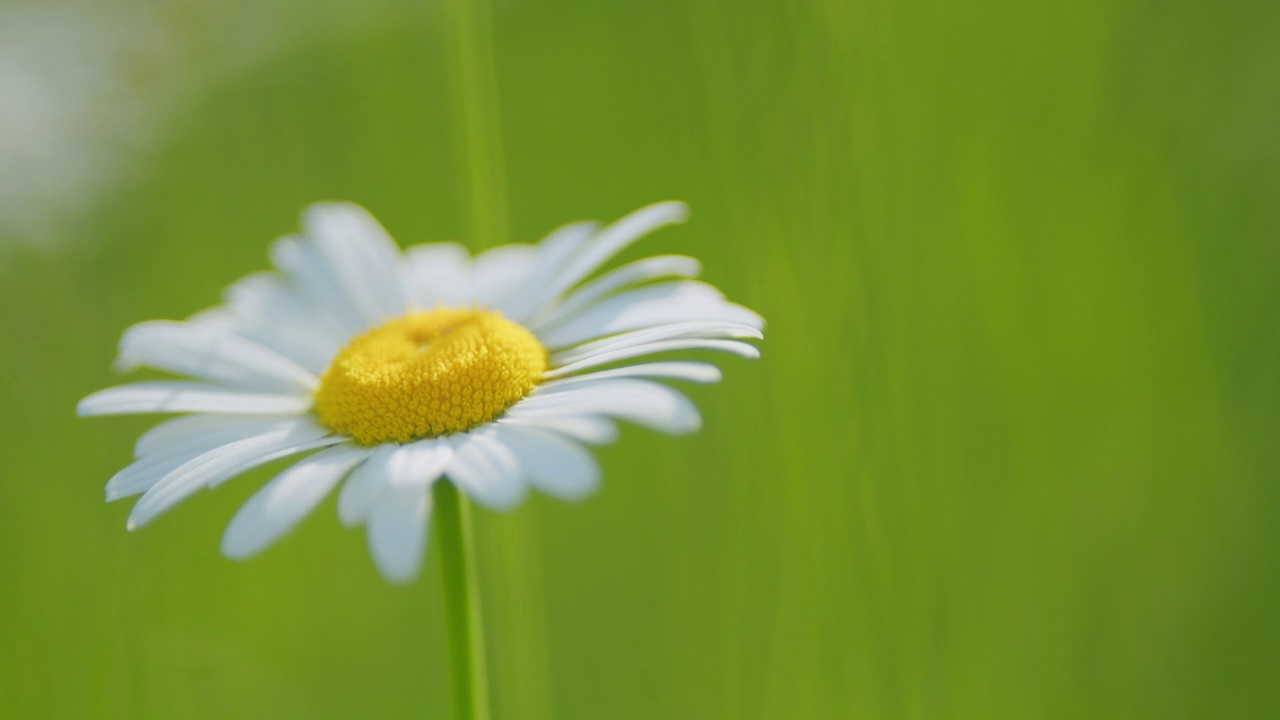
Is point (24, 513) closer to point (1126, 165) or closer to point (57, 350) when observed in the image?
point (57, 350)

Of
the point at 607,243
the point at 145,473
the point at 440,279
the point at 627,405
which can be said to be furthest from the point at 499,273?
the point at 627,405

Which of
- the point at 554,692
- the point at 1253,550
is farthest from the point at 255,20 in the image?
the point at 1253,550

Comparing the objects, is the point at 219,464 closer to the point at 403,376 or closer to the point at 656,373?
the point at 403,376

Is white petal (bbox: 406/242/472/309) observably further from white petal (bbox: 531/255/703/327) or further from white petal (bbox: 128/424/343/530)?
white petal (bbox: 128/424/343/530)

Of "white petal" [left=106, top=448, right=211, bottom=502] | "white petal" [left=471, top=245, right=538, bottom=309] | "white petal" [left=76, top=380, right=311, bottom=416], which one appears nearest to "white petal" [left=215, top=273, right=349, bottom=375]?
"white petal" [left=76, top=380, right=311, bottom=416]

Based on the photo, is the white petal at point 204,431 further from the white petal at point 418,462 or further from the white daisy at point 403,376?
the white petal at point 418,462

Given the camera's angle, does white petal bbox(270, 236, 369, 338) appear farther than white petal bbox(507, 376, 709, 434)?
Yes

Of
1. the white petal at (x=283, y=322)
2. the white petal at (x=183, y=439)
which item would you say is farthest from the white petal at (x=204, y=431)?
the white petal at (x=283, y=322)
